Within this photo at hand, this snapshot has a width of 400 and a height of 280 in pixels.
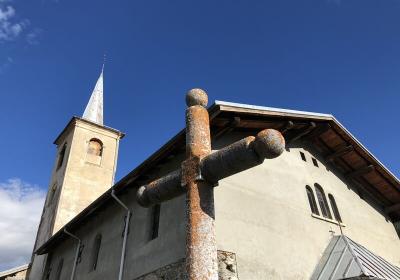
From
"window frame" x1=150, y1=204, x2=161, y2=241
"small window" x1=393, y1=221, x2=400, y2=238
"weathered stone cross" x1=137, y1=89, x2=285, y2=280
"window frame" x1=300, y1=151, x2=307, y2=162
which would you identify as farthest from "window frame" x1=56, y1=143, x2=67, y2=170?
"weathered stone cross" x1=137, y1=89, x2=285, y2=280

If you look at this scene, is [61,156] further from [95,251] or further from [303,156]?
[303,156]

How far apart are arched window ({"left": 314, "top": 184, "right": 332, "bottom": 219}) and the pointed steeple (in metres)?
17.8

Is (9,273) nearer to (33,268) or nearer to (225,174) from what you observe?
(33,268)

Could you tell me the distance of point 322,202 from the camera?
1209 cm

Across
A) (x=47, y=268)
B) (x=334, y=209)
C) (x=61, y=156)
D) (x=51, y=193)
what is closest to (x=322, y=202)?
(x=334, y=209)

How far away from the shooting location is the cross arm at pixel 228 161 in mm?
3385

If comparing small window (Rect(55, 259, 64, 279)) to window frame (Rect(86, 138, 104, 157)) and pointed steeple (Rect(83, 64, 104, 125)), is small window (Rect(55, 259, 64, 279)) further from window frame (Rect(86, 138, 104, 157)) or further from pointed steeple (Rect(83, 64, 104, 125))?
pointed steeple (Rect(83, 64, 104, 125))

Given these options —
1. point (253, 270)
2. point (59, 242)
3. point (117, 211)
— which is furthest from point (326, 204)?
point (59, 242)

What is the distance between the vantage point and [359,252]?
9.52m

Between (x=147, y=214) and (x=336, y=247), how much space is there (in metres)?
5.39

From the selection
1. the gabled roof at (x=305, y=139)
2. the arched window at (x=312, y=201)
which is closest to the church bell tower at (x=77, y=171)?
the gabled roof at (x=305, y=139)

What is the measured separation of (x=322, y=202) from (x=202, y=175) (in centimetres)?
928

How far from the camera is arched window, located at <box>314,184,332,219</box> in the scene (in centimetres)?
1183

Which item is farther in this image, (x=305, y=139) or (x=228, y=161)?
(x=305, y=139)
